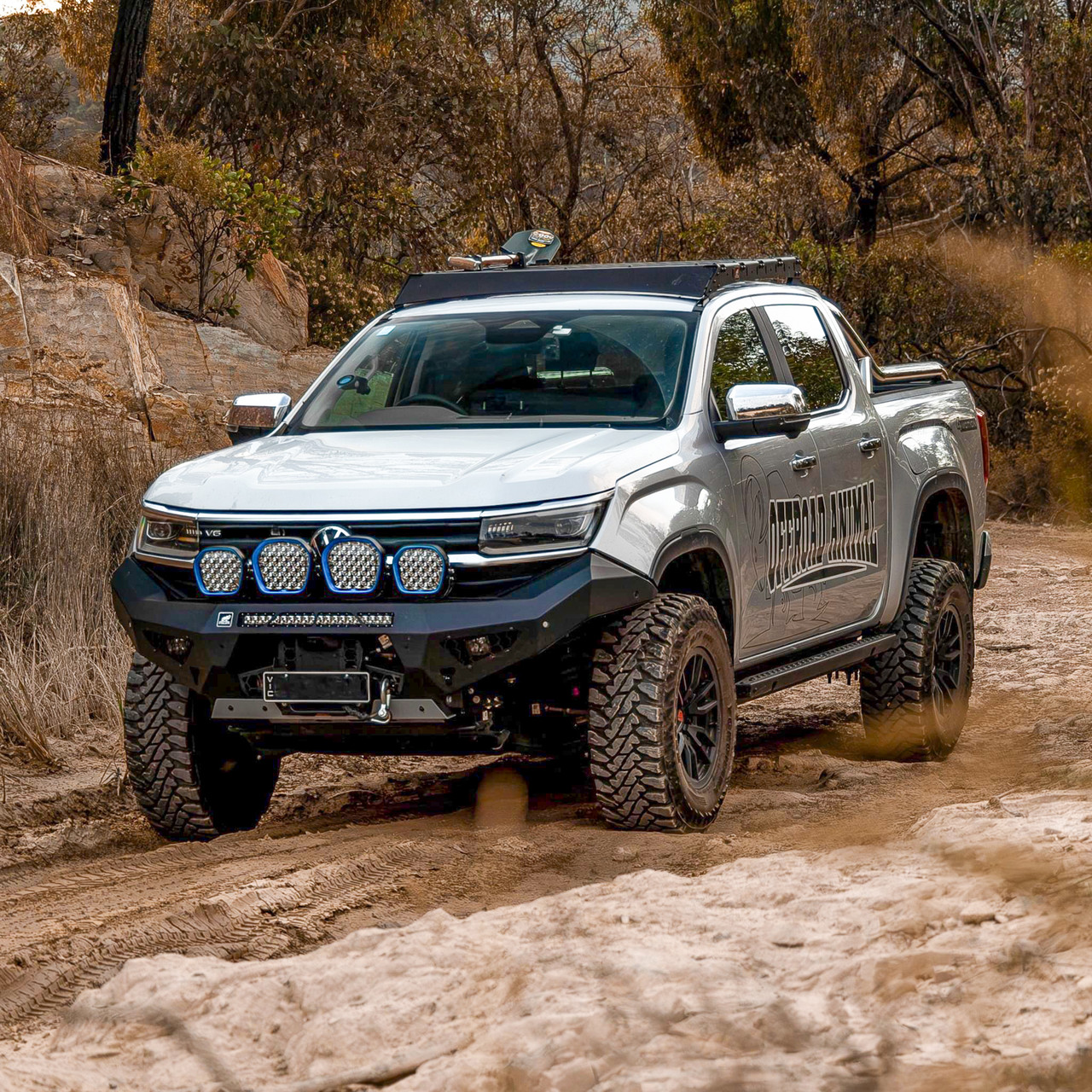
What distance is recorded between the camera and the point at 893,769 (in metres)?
7.47

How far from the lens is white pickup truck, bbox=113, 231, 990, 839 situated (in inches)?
209

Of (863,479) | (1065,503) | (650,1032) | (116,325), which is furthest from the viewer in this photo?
(1065,503)

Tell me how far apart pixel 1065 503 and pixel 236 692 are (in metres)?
16.4

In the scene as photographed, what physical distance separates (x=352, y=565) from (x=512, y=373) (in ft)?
5.09

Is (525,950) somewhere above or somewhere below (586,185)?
below

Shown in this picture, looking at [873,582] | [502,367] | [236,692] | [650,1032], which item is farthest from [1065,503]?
[650,1032]

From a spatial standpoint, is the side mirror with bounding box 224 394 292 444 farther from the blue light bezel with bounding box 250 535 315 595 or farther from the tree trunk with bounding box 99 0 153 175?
the tree trunk with bounding box 99 0 153 175

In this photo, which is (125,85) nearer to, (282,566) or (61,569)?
(61,569)

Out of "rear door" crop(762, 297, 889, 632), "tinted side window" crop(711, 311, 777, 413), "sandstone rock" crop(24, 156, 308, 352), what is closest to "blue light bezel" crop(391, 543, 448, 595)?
"tinted side window" crop(711, 311, 777, 413)

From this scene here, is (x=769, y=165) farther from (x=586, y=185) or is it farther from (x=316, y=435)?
(x=316, y=435)

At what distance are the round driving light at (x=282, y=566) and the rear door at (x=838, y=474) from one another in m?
2.18

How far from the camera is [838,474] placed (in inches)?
281

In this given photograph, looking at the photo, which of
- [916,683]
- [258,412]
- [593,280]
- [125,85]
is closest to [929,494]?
[916,683]

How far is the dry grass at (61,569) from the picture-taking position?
26.2ft
